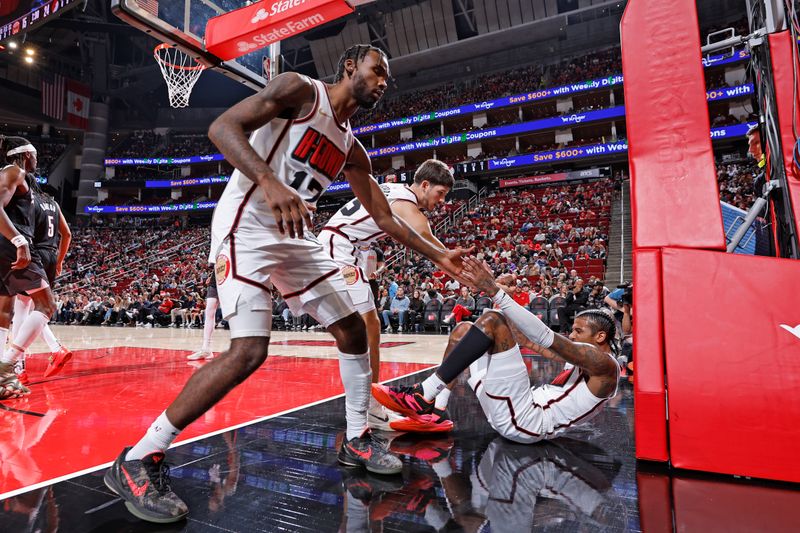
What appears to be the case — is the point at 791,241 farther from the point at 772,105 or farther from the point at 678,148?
the point at 678,148

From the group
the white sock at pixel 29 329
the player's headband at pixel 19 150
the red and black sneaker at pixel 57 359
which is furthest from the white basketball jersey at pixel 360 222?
the red and black sneaker at pixel 57 359

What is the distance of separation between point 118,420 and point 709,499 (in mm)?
3103

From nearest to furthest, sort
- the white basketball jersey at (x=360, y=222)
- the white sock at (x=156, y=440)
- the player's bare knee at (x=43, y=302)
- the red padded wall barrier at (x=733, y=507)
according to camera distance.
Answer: the red padded wall barrier at (x=733, y=507) < the white sock at (x=156, y=440) < the white basketball jersey at (x=360, y=222) < the player's bare knee at (x=43, y=302)

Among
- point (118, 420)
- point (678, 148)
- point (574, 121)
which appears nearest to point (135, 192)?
point (574, 121)

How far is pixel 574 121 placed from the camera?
21.6m

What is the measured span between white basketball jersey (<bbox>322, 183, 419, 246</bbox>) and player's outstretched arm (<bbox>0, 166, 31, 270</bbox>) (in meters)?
2.24

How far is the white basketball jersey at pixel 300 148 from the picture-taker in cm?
178

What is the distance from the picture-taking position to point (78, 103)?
29.0 m

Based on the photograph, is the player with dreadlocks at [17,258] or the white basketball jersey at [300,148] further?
the player with dreadlocks at [17,258]

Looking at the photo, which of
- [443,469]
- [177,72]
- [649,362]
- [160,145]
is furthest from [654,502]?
[160,145]

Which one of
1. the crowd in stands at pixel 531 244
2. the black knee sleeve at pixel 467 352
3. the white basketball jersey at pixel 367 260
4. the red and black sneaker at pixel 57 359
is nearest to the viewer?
the black knee sleeve at pixel 467 352

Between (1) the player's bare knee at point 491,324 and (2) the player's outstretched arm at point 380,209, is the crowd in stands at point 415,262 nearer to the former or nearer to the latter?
(1) the player's bare knee at point 491,324

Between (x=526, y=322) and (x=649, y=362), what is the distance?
0.55 metres

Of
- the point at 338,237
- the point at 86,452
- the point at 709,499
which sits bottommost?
the point at 709,499
